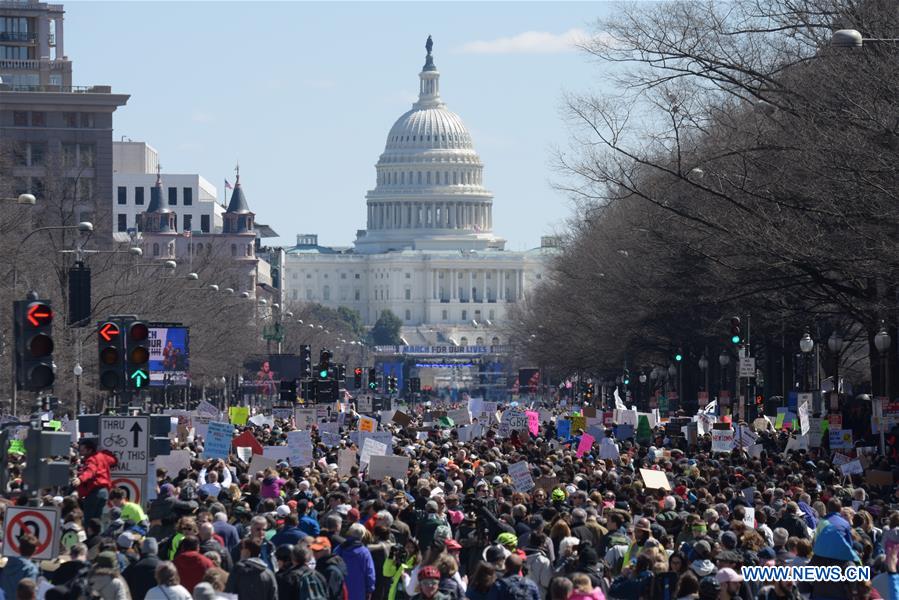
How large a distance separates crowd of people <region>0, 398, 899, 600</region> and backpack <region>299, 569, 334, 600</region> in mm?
18

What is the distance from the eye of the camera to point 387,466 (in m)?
29.7

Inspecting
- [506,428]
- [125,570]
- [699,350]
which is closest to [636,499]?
[125,570]

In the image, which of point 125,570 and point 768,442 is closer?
point 125,570

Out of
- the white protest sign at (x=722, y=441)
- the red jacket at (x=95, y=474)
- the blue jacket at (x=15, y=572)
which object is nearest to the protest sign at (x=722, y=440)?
the white protest sign at (x=722, y=441)

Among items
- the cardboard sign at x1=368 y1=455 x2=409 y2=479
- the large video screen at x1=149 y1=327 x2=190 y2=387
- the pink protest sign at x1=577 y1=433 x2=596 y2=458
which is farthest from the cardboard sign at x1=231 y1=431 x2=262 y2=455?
the large video screen at x1=149 y1=327 x2=190 y2=387

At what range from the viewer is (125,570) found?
1845 cm

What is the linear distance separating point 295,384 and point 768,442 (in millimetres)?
23335

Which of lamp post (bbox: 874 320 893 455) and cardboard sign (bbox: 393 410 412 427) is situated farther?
cardboard sign (bbox: 393 410 412 427)

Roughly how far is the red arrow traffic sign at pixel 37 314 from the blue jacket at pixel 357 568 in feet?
11.2

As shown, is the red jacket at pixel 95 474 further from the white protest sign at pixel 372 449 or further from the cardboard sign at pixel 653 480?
the white protest sign at pixel 372 449

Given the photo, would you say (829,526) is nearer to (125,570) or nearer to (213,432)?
(125,570)

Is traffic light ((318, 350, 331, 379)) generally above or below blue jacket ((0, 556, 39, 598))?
above

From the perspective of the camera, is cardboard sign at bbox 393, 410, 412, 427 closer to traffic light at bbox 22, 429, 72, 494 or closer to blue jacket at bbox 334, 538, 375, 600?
blue jacket at bbox 334, 538, 375, 600

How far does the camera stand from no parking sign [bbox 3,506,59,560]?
1827cm
